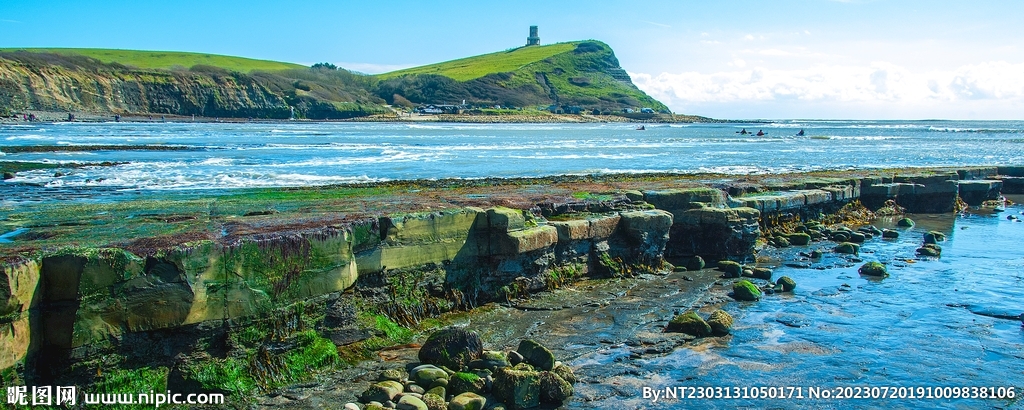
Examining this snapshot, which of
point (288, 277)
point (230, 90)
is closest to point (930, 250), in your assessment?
point (288, 277)

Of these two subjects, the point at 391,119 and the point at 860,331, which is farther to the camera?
the point at 391,119

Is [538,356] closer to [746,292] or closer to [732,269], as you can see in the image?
[746,292]

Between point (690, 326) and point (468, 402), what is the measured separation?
410 centimetres

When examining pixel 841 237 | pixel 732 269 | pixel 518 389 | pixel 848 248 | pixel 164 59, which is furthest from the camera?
pixel 164 59

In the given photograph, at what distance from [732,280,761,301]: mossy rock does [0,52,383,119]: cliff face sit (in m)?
104

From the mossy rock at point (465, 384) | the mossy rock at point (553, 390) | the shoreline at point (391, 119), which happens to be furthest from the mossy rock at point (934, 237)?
the shoreline at point (391, 119)

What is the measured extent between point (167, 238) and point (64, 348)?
6.24 feet

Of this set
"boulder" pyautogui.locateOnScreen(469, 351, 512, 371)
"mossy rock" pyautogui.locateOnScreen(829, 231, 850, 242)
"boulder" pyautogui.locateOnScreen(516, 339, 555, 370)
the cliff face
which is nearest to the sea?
"boulder" pyautogui.locateOnScreen(516, 339, 555, 370)

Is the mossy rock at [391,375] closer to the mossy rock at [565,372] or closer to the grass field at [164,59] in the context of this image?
the mossy rock at [565,372]

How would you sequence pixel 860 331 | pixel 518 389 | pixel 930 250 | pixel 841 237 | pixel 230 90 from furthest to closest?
pixel 230 90, pixel 841 237, pixel 930 250, pixel 860 331, pixel 518 389

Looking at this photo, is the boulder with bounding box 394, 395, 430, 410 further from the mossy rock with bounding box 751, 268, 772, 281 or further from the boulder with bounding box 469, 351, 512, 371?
the mossy rock with bounding box 751, 268, 772, 281

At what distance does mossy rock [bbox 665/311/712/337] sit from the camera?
10312 millimetres

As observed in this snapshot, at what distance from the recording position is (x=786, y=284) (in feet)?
43.4

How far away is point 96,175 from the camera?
81.1 feet
